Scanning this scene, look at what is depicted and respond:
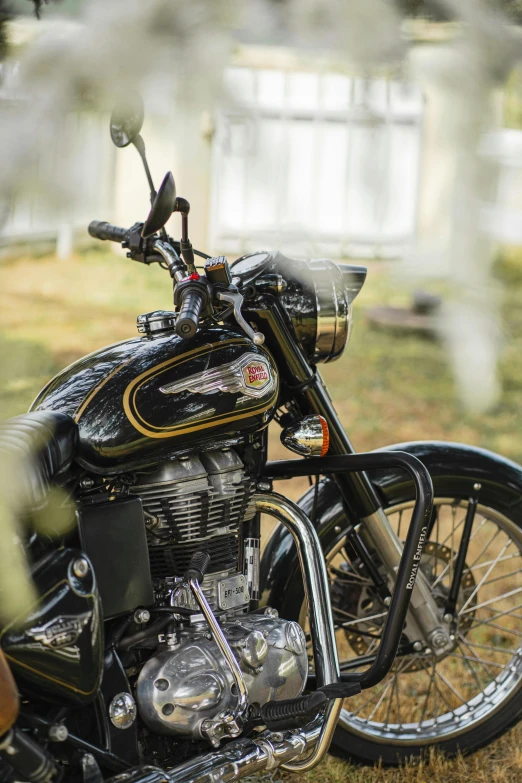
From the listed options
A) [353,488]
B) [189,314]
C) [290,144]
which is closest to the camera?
[290,144]

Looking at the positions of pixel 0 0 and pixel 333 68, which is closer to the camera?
pixel 0 0

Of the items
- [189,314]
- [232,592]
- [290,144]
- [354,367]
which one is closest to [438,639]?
[232,592]

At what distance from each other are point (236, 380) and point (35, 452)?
50cm

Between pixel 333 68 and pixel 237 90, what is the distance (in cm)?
13

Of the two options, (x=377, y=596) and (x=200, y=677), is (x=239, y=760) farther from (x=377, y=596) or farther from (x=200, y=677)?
(x=377, y=596)

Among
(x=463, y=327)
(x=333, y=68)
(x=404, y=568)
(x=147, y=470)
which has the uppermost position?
(x=333, y=68)

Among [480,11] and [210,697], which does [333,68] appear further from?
[210,697]

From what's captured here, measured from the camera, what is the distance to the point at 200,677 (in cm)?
197

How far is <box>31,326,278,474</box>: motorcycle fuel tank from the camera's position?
6.29ft

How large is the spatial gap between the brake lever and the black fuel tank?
23.6 inches

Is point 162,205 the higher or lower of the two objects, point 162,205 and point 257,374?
the higher

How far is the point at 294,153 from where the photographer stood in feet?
4.25

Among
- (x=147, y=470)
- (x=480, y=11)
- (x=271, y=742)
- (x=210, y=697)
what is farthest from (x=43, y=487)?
(x=480, y=11)

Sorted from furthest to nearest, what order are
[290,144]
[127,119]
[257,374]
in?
1. [257,374]
2. [290,144]
3. [127,119]
